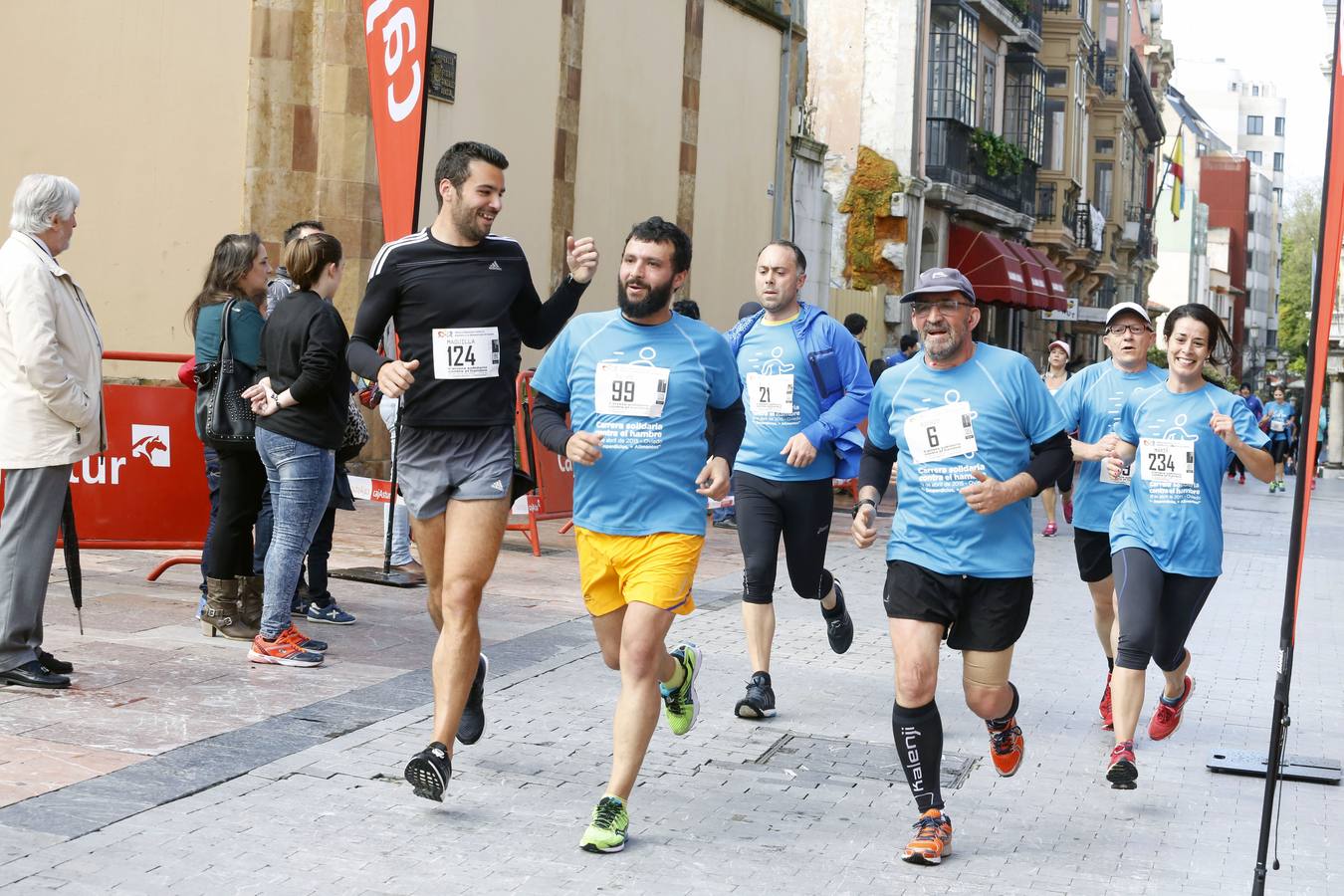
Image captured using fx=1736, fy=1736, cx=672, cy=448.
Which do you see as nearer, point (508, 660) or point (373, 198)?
point (508, 660)

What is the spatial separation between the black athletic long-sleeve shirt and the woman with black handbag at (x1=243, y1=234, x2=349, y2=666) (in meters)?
1.87

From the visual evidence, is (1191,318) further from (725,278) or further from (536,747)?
(725,278)

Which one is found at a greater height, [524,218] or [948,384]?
[524,218]

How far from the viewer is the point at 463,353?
5.84 meters

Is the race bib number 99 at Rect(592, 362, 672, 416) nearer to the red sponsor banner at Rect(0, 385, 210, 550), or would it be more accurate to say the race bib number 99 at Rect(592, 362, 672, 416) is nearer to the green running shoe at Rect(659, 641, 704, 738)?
the green running shoe at Rect(659, 641, 704, 738)

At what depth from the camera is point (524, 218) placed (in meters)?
17.0

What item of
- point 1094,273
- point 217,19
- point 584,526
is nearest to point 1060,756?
point 584,526

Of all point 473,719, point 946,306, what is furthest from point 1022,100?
point 473,719

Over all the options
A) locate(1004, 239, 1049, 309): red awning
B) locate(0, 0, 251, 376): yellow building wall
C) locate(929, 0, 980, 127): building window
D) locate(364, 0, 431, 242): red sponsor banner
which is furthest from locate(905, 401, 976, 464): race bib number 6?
locate(1004, 239, 1049, 309): red awning

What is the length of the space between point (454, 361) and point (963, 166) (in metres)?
29.7

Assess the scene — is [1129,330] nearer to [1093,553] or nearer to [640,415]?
[1093,553]

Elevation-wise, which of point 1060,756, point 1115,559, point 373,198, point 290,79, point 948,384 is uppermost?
point 290,79

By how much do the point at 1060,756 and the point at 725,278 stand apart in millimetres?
16063

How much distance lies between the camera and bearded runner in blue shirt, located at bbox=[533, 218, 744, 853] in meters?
5.50
